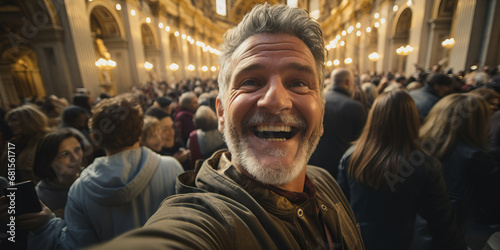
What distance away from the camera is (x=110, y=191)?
4.33ft

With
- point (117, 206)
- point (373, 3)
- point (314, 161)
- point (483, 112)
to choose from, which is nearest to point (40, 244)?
point (117, 206)

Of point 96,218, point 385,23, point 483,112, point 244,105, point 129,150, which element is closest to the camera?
point 244,105

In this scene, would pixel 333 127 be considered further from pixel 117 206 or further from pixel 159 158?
pixel 117 206

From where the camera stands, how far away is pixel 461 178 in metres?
1.74

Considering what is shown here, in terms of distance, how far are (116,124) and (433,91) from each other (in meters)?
4.43

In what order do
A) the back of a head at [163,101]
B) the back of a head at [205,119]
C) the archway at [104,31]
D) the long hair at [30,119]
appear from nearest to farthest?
the long hair at [30,119]
the back of a head at [205,119]
the back of a head at [163,101]
the archway at [104,31]

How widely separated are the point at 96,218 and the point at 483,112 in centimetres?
330

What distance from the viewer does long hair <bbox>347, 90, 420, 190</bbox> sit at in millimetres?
1471

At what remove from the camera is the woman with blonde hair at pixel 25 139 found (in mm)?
2053

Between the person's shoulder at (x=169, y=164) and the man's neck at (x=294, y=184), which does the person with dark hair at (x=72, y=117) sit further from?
the man's neck at (x=294, y=184)

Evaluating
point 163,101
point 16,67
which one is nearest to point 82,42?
point 163,101

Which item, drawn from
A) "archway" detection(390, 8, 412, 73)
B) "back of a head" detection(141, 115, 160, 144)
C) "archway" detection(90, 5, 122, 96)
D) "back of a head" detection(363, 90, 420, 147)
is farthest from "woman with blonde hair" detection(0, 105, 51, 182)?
"archway" detection(390, 8, 412, 73)

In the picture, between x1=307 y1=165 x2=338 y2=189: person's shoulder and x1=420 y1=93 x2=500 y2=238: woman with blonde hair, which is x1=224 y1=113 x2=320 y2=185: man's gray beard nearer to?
x1=307 y1=165 x2=338 y2=189: person's shoulder

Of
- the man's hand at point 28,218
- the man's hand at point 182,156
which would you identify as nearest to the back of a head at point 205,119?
the man's hand at point 182,156
